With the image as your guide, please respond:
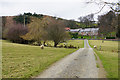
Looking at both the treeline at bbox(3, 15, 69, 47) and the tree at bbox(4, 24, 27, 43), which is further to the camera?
the tree at bbox(4, 24, 27, 43)

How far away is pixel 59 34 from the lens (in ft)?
125

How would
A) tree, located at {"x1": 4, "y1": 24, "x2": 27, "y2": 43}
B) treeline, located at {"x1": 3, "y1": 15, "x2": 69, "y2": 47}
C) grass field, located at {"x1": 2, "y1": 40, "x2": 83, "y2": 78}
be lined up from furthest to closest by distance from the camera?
tree, located at {"x1": 4, "y1": 24, "x2": 27, "y2": 43}, treeline, located at {"x1": 3, "y1": 15, "x2": 69, "y2": 47}, grass field, located at {"x1": 2, "y1": 40, "x2": 83, "y2": 78}

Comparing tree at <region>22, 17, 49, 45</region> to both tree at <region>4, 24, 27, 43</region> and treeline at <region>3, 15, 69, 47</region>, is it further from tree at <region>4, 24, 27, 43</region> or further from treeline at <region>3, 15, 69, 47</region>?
tree at <region>4, 24, 27, 43</region>

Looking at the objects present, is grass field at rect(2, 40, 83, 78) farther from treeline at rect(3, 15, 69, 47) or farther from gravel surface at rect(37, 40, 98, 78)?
treeline at rect(3, 15, 69, 47)

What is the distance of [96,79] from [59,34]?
105 feet

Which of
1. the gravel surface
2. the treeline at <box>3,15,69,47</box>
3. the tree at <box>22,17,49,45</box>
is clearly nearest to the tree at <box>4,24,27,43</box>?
the treeline at <box>3,15,69,47</box>

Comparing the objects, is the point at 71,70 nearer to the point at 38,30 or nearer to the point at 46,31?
the point at 46,31

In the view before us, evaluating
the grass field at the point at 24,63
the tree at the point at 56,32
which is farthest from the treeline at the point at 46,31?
the grass field at the point at 24,63

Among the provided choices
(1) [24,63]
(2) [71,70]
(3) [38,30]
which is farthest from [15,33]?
(2) [71,70]

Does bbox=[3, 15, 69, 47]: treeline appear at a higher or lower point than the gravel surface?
higher

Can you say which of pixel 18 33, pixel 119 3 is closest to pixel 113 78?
pixel 119 3

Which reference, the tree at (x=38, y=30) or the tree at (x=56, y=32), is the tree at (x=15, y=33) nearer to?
the tree at (x=38, y=30)

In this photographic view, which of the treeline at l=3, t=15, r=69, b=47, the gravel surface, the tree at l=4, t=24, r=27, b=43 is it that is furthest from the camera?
the tree at l=4, t=24, r=27, b=43

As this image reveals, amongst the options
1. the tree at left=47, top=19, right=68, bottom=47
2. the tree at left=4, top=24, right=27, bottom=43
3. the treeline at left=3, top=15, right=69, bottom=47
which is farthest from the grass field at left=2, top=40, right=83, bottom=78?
the tree at left=4, top=24, right=27, bottom=43
